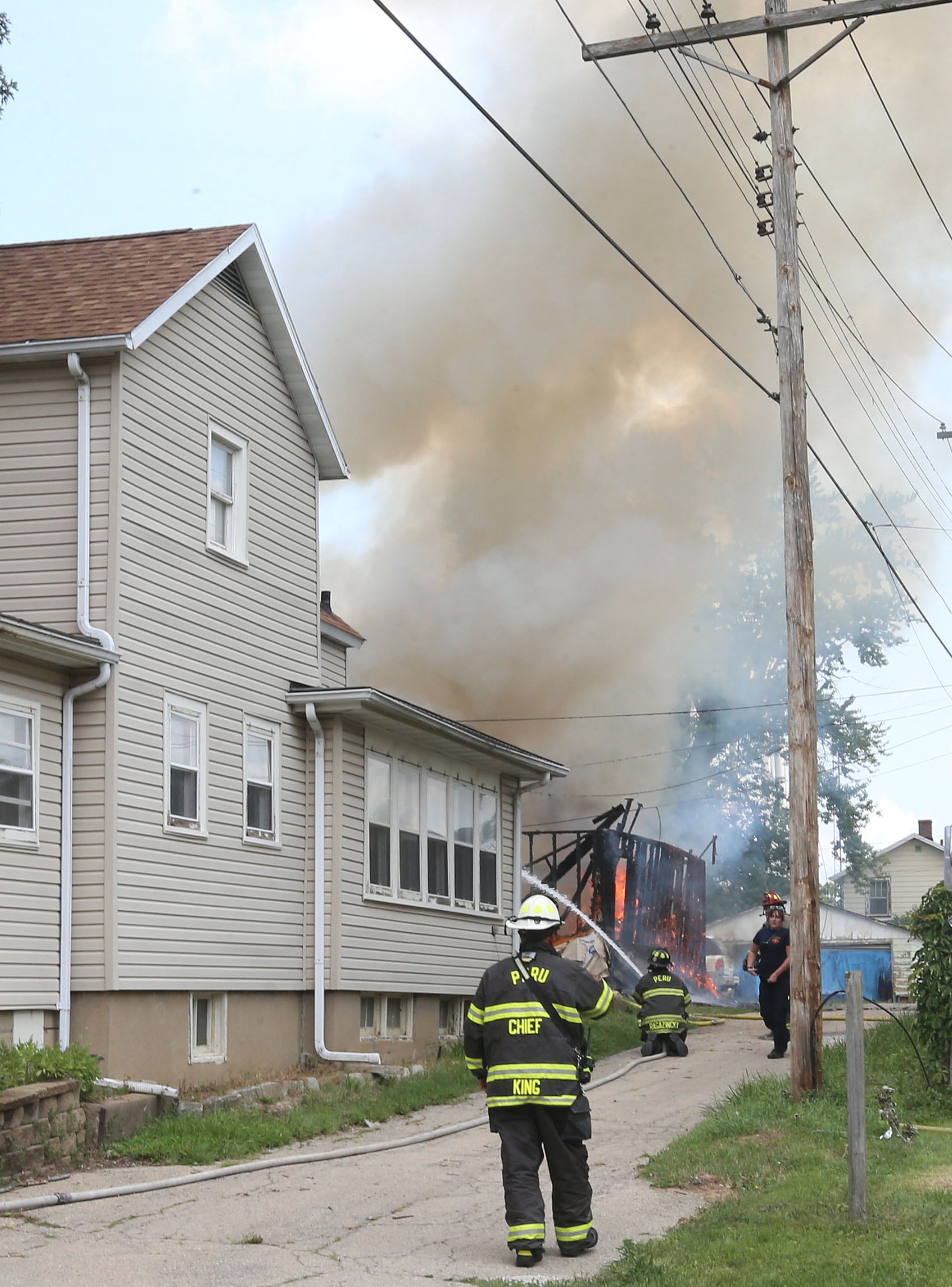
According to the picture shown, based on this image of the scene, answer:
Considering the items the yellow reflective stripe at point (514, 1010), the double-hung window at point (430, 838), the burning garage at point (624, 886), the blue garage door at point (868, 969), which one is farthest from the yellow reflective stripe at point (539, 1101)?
the blue garage door at point (868, 969)

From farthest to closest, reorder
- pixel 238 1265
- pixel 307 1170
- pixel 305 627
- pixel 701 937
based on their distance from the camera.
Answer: pixel 701 937
pixel 305 627
pixel 307 1170
pixel 238 1265

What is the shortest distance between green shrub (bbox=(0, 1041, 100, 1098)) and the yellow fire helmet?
4.20 metres

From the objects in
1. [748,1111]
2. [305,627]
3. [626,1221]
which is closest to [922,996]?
[748,1111]

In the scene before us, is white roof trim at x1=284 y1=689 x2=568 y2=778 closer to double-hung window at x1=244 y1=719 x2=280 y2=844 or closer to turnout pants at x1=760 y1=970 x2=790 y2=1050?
double-hung window at x1=244 y1=719 x2=280 y2=844

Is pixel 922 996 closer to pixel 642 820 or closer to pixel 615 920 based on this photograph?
pixel 615 920

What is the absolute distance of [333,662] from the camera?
2020 centimetres

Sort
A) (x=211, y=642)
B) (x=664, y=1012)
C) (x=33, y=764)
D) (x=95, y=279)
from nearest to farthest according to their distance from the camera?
1. (x=33, y=764)
2. (x=211, y=642)
3. (x=95, y=279)
4. (x=664, y=1012)

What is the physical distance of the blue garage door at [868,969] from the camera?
1740 inches

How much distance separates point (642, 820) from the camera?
43125 mm

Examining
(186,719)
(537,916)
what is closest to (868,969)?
(186,719)

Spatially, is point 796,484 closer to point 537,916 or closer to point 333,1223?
point 537,916

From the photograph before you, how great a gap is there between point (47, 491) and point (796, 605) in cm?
664

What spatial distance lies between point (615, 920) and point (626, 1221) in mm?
18395

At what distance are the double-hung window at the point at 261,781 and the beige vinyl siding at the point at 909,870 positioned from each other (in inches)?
1627
